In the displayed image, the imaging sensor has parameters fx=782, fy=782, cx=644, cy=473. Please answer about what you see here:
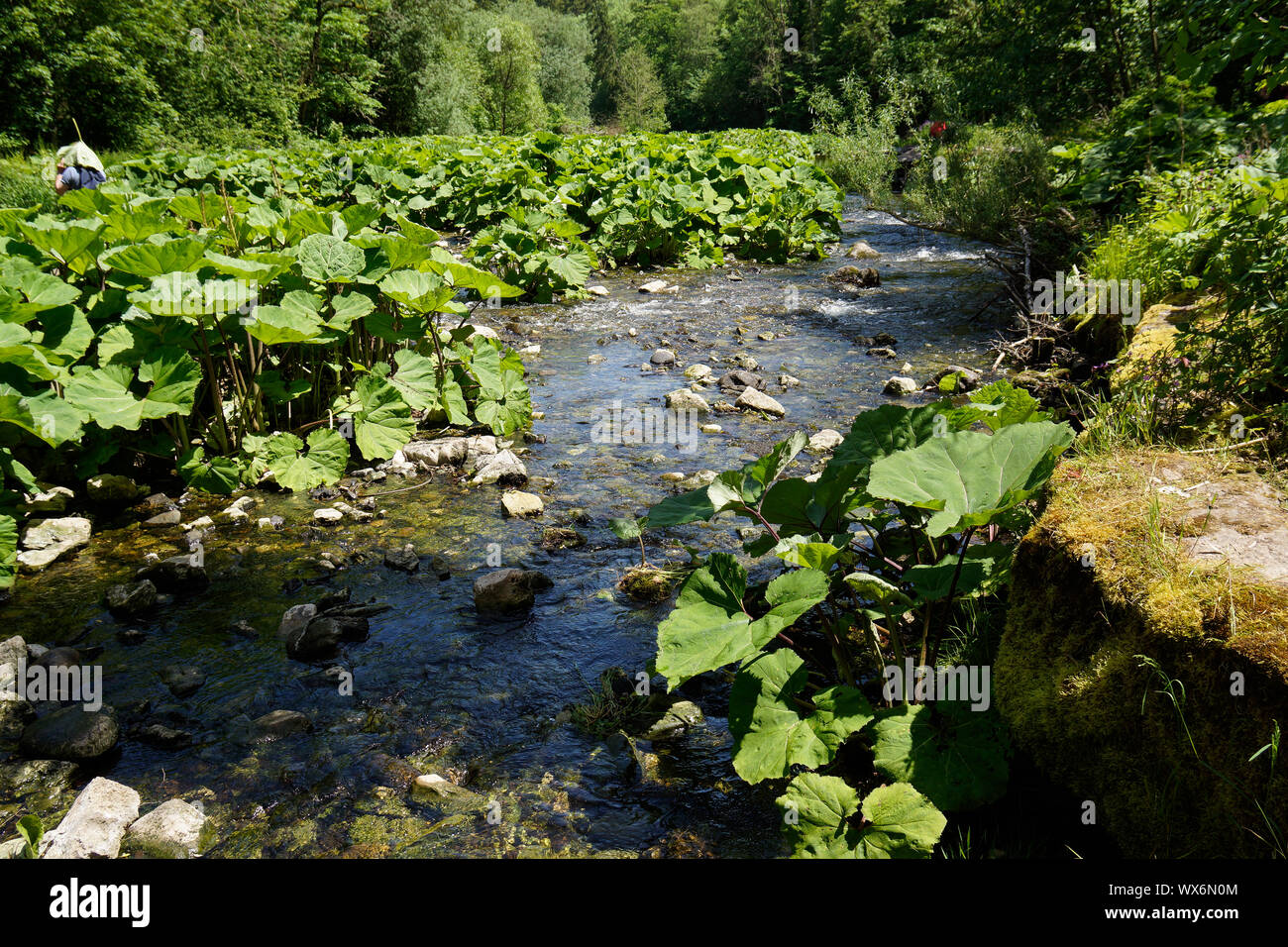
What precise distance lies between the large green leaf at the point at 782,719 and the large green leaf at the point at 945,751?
0.10 m

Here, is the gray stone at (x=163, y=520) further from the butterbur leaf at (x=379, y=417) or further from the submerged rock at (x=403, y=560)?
the submerged rock at (x=403, y=560)

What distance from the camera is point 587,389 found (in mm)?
6727

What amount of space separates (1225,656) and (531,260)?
8.42 meters

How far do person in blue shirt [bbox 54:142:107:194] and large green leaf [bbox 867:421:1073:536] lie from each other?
383 inches

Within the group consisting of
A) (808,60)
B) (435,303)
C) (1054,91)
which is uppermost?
(808,60)

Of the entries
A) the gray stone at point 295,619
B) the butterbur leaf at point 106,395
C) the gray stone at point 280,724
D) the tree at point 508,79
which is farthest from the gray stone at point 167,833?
the tree at point 508,79

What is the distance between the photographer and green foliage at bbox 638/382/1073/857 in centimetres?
202

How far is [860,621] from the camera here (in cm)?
262

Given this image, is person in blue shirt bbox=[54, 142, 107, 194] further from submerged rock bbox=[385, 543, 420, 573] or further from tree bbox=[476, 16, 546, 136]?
tree bbox=[476, 16, 546, 136]

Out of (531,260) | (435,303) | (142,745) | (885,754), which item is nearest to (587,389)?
(435,303)

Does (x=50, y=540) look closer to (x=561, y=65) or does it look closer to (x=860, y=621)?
(x=860, y=621)

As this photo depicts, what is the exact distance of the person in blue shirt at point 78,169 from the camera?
28.2 feet

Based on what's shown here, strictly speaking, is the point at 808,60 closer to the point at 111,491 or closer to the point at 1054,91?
the point at 1054,91
